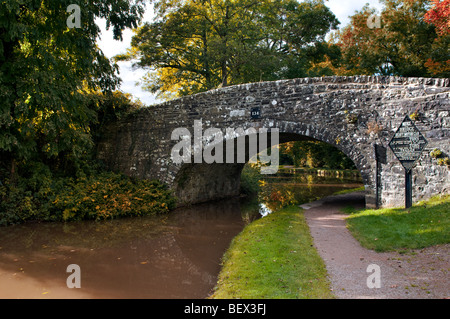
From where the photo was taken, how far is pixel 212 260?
21.3 feet

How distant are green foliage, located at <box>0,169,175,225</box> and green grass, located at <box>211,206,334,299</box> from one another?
15.1 ft

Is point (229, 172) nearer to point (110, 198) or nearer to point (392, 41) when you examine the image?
point (110, 198)

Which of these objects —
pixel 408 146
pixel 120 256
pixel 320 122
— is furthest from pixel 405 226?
pixel 120 256

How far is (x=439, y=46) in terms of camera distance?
17000 millimetres

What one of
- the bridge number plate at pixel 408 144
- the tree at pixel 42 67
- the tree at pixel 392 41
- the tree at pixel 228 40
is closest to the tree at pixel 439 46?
the tree at pixel 392 41

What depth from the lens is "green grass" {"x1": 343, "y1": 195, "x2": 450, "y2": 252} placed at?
5.86 m

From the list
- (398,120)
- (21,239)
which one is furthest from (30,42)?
(398,120)

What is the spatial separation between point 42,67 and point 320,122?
7.78 meters

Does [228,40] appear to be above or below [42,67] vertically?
above

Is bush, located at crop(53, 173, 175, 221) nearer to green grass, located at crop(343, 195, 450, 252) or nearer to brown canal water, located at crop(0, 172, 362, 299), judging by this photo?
brown canal water, located at crop(0, 172, 362, 299)
